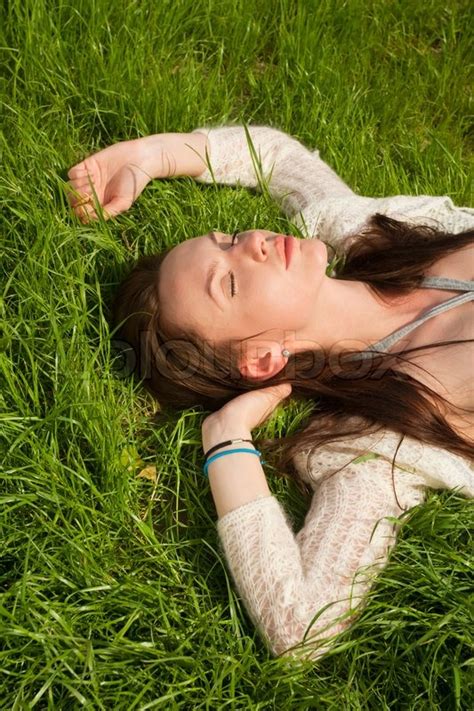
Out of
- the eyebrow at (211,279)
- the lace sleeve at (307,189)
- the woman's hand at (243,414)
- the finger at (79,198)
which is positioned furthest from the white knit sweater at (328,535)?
the finger at (79,198)

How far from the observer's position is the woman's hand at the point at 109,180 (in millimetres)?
3207

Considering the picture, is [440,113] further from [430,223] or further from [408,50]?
[430,223]

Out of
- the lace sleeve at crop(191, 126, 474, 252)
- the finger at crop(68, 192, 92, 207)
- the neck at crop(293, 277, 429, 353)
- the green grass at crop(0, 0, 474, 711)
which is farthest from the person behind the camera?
the lace sleeve at crop(191, 126, 474, 252)

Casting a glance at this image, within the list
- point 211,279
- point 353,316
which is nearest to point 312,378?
point 353,316

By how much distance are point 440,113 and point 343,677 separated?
121 inches

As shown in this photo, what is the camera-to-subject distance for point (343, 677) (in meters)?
2.45

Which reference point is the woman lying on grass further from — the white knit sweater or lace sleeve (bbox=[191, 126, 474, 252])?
lace sleeve (bbox=[191, 126, 474, 252])

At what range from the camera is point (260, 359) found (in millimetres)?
2848

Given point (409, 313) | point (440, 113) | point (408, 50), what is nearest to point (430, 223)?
point (409, 313)

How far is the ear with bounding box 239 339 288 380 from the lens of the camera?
111 inches

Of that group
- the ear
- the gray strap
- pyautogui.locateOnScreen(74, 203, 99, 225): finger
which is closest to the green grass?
pyautogui.locateOnScreen(74, 203, 99, 225): finger

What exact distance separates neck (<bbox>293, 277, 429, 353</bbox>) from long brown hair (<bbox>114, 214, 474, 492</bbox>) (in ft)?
0.13

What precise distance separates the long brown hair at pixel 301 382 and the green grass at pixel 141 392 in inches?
3.8

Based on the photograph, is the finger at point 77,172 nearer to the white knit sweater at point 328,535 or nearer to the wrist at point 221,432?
the wrist at point 221,432
